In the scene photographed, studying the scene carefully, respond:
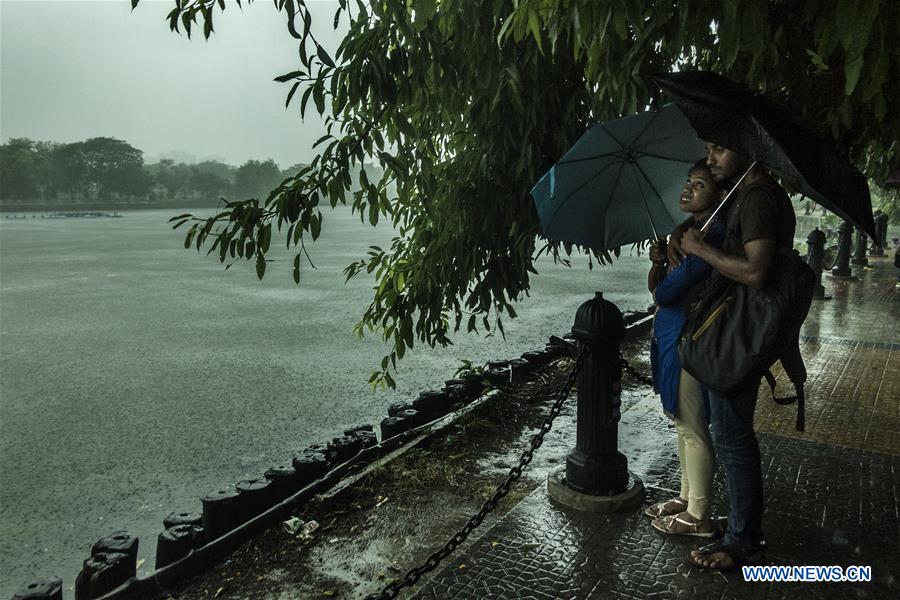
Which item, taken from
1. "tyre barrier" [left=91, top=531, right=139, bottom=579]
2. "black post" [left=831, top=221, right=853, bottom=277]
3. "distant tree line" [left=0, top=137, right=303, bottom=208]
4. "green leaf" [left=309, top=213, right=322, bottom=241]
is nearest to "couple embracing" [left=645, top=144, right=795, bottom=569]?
"green leaf" [left=309, top=213, right=322, bottom=241]

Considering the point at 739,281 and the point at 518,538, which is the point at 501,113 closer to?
the point at 739,281

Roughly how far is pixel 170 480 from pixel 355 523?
2.52 metres

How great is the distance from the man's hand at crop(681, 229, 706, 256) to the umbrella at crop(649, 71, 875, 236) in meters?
0.37

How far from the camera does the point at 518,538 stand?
3.28m

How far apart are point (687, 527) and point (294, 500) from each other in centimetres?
211

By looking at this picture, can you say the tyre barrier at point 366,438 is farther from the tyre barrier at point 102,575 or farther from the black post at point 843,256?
the black post at point 843,256

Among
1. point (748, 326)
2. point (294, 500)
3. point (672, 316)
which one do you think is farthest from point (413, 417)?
point (748, 326)

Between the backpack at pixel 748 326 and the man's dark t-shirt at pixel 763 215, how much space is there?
6cm

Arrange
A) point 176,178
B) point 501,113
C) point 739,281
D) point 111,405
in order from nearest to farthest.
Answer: point 739,281
point 501,113
point 111,405
point 176,178

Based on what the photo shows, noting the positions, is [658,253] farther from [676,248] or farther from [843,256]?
[843,256]

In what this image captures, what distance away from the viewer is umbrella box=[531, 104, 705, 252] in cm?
340

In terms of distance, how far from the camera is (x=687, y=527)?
322 centimetres

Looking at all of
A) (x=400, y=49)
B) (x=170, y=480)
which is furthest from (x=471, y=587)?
(x=170, y=480)

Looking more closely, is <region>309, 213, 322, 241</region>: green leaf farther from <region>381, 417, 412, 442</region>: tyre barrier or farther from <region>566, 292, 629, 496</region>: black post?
<region>381, 417, 412, 442</region>: tyre barrier
